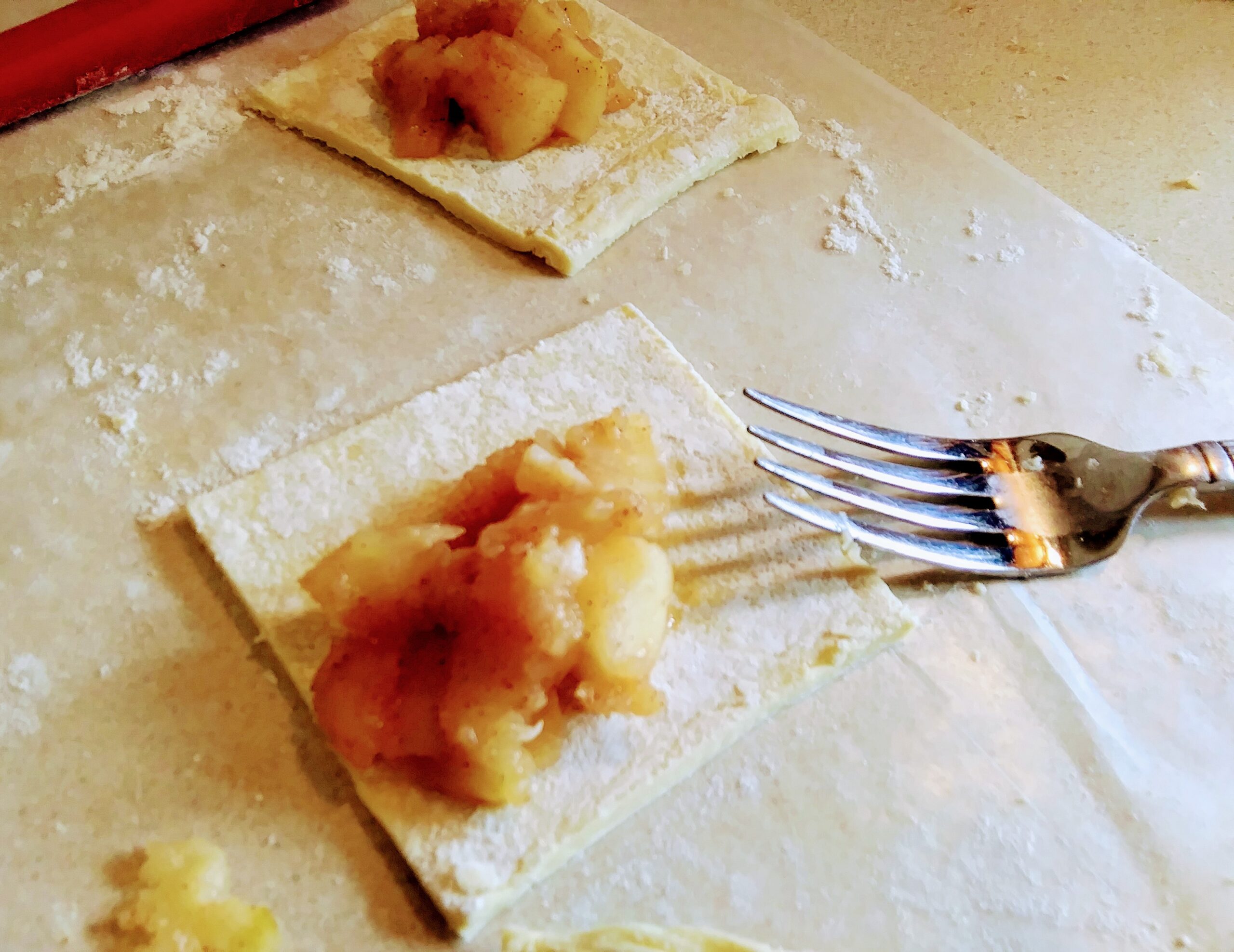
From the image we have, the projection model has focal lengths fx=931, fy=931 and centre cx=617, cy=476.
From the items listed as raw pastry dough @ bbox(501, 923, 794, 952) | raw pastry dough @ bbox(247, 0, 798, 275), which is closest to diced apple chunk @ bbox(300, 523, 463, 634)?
raw pastry dough @ bbox(501, 923, 794, 952)

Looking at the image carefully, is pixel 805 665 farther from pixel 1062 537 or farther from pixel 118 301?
pixel 118 301

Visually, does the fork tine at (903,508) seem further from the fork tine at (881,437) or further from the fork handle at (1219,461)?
the fork handle at (1219,461)

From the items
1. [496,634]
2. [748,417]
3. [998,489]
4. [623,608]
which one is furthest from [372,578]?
[998,489]

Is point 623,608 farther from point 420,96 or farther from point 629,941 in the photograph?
point 420,96

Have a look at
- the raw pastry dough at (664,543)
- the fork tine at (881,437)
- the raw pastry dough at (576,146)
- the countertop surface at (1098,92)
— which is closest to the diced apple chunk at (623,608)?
the raw pastry dough at (664,543)

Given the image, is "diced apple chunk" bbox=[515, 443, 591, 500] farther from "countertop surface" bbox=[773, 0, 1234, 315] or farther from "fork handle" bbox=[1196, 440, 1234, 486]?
"countertop surface" bbox=[773, 0, 1234, 315]
